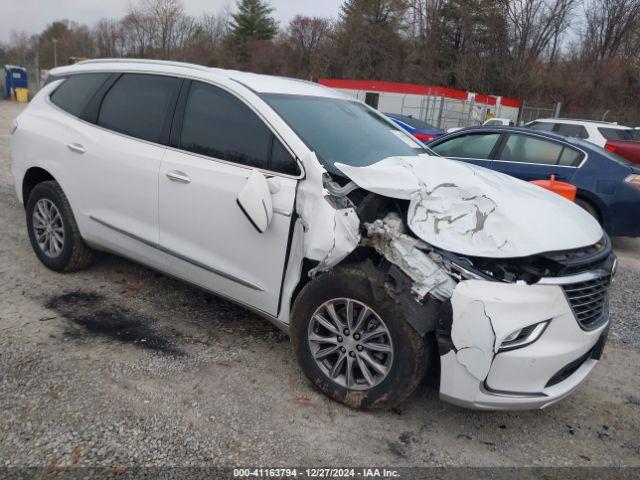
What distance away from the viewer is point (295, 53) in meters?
56.8

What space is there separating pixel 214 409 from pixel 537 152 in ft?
19.0

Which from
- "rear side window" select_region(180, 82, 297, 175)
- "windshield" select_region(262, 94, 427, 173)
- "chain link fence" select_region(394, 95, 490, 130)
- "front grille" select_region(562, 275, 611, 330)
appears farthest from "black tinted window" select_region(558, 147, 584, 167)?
"chain link fence" select_region(394, 95, 490, 130)

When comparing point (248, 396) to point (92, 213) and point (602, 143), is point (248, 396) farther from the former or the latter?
point (602, 143)

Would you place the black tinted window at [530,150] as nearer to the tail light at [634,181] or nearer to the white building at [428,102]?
the tail light at [634,181]

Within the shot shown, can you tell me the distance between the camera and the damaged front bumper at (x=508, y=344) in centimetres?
246

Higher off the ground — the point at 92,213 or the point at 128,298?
the point at 92,213

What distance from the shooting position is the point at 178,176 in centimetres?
344

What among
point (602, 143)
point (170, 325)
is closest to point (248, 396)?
point (170, 325)

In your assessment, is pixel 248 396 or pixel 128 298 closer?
pixel 248 396

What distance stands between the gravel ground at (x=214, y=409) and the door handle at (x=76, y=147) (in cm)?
116

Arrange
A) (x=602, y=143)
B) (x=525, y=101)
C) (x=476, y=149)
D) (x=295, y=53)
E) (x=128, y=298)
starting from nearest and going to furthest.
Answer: (x=128, y=298) → (x=476, y=149) → (x=602, y=143) → (x=525, y=101) → (x=295, y=53)

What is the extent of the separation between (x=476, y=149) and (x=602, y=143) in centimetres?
813

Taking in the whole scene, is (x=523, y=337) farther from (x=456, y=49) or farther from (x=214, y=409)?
(x=456, y=49)

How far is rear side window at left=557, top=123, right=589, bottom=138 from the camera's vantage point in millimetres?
14482
